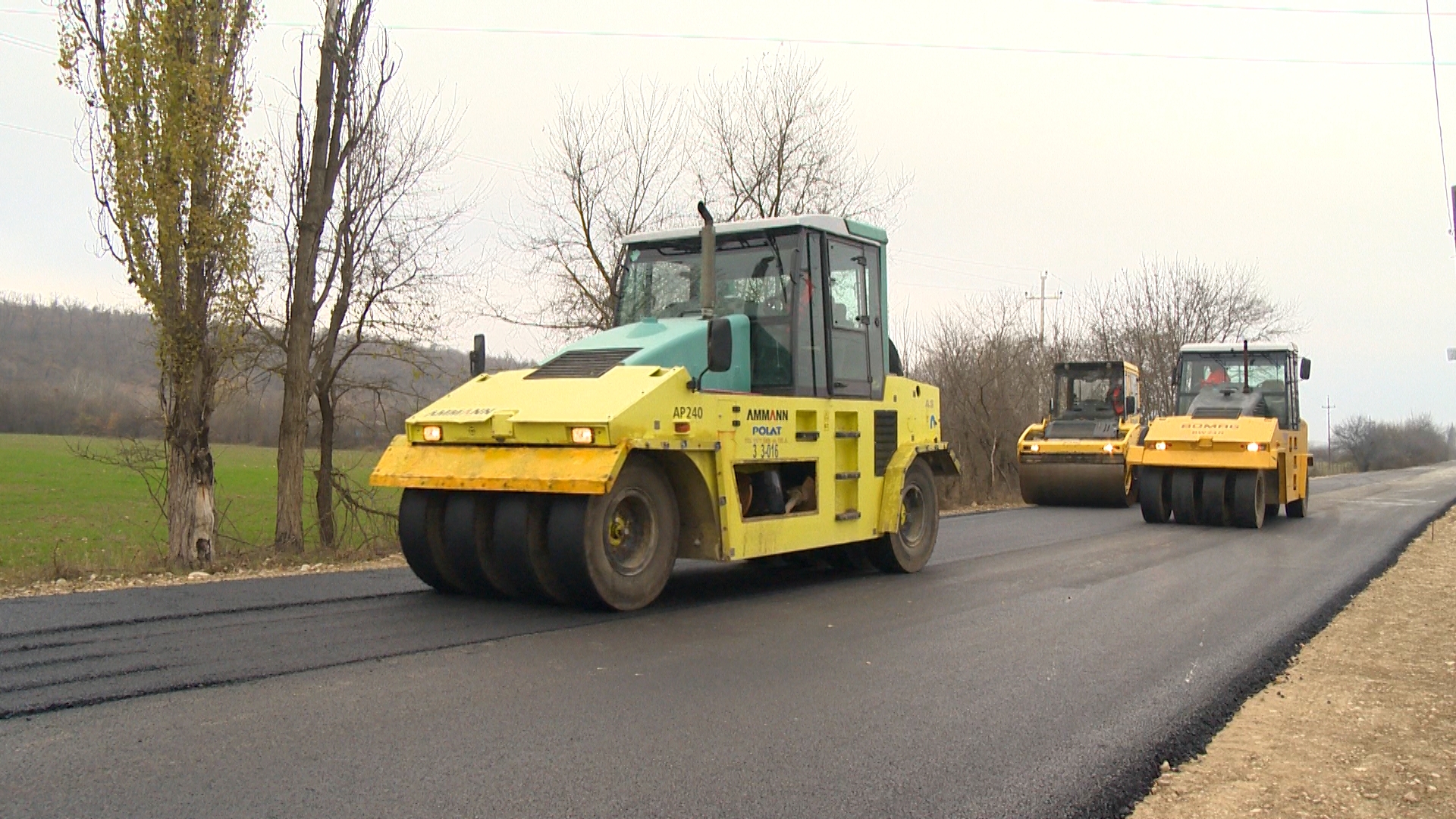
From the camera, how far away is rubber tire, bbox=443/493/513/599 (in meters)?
7.16

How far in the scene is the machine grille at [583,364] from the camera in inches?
293

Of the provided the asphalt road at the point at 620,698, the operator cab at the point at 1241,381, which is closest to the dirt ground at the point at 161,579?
the asphalt road at the point at 620,698

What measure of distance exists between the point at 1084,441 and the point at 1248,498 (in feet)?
14.9

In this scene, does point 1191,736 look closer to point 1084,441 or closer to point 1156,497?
point 1156,497

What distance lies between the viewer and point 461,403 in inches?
289

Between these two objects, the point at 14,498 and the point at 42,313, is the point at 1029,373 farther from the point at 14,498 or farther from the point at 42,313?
the point at 42,313

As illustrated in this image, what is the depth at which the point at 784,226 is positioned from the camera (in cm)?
854

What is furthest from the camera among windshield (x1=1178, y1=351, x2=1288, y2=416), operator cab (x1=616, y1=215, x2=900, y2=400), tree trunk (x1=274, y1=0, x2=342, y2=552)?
windshield (x1=1178, y1=351, x2=1288, y2=416)

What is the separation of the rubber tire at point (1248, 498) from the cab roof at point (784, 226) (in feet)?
27.2

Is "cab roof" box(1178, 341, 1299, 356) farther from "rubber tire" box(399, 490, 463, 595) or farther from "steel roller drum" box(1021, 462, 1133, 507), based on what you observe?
"rubber tire" box(399, 490, 463, 595)

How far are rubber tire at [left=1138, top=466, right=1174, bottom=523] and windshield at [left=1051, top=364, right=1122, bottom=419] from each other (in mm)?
5148

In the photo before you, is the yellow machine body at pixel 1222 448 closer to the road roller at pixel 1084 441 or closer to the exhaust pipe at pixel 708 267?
the road roller at pixel 1084 441

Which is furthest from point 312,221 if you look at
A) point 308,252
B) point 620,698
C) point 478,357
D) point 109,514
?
point 109,514

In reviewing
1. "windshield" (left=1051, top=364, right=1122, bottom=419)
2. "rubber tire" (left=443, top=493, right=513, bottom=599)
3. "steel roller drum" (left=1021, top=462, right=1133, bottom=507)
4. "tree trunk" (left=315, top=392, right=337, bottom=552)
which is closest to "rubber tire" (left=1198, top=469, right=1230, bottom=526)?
"steel roller drum" (left=1021, top=462, right=1133, bottom=507)
